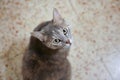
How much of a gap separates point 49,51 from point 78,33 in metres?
0.40

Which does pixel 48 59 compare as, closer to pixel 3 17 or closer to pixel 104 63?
pixel 104 63

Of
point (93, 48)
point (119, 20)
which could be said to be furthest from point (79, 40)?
point (119, 20)

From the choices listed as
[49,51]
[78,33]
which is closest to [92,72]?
[78,33]

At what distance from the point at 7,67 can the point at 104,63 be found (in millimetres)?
649

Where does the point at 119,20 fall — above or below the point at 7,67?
below

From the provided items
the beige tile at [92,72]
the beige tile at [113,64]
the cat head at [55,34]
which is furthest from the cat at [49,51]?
the beige tile at [113,64]

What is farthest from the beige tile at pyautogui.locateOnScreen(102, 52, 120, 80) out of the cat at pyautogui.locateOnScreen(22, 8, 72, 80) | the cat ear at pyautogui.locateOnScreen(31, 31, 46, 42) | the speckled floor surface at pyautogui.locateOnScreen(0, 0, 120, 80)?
the cat ear at pyautogui.locateOnScreen(31, 31, 46, 42)

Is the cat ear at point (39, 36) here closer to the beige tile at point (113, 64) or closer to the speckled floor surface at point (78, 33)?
the speckled floor surface at point (78, 33)

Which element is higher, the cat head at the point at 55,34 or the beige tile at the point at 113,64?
the cat head at the point at 55,34

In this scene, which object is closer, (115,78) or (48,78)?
(48,78)

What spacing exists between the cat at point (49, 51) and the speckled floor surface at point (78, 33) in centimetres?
28

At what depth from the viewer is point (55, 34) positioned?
4.12ft

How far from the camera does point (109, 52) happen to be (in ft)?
5.30

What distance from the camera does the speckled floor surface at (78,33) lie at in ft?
5.21
